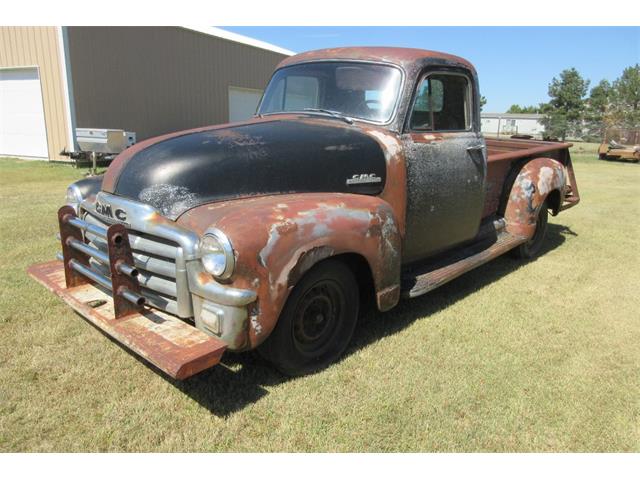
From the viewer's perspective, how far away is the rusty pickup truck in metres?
2.59

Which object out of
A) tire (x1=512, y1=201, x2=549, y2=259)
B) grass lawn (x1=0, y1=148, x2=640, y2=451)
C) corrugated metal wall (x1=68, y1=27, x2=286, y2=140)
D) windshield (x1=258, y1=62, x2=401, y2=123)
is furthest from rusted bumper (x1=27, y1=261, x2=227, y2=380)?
corrugated metal wall (x1=68, y1=27, x2=286, y2=140)

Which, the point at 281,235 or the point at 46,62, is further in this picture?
the point at 46,62

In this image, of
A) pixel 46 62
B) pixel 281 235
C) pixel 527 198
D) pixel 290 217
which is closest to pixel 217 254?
pixel 281 235

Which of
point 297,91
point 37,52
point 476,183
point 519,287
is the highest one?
point 37,52

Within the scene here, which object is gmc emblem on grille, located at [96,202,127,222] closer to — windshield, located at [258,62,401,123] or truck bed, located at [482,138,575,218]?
windshield, located at [258,62,401,123]

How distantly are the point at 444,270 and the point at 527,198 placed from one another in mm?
1952

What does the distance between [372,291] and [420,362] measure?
589mm

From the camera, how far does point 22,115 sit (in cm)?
1353

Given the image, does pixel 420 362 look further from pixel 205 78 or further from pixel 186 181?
pixel 205 78

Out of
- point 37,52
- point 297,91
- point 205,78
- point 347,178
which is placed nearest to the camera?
point 347,178

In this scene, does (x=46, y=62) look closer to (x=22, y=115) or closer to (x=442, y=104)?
(x=22, y=115)

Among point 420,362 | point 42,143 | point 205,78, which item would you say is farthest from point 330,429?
point 205,78

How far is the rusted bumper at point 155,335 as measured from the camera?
7.81 ft

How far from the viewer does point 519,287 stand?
498cm
